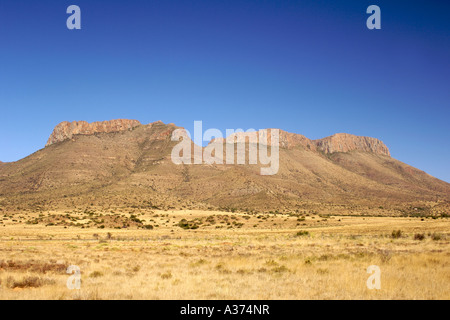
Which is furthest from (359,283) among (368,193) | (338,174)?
(338,174)

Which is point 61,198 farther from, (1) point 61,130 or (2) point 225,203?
(1) point 61,130

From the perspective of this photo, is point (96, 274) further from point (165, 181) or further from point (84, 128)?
point (84, 128)

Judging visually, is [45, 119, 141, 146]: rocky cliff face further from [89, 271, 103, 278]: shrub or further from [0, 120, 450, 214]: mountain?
[89, 271, 103, 278]: shrub

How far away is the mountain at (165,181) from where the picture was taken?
92.8 metres

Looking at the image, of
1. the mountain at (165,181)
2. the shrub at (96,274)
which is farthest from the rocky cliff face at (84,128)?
the shrub at (96,274)

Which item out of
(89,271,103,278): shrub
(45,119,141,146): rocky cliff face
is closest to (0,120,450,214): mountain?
(45,119,141,146): rocky cliff face

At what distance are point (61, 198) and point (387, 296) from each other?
90472mm

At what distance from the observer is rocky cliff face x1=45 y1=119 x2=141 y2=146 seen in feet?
509

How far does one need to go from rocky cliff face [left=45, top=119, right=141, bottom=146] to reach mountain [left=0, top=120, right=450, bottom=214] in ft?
1.55

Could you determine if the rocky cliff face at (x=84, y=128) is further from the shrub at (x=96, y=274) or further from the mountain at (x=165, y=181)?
the shrub at (x=96, y=274)

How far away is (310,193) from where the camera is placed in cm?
12075

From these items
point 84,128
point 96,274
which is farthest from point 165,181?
point 96,274

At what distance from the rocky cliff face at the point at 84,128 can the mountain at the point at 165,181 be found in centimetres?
47

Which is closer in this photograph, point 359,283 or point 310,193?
point 359,283
